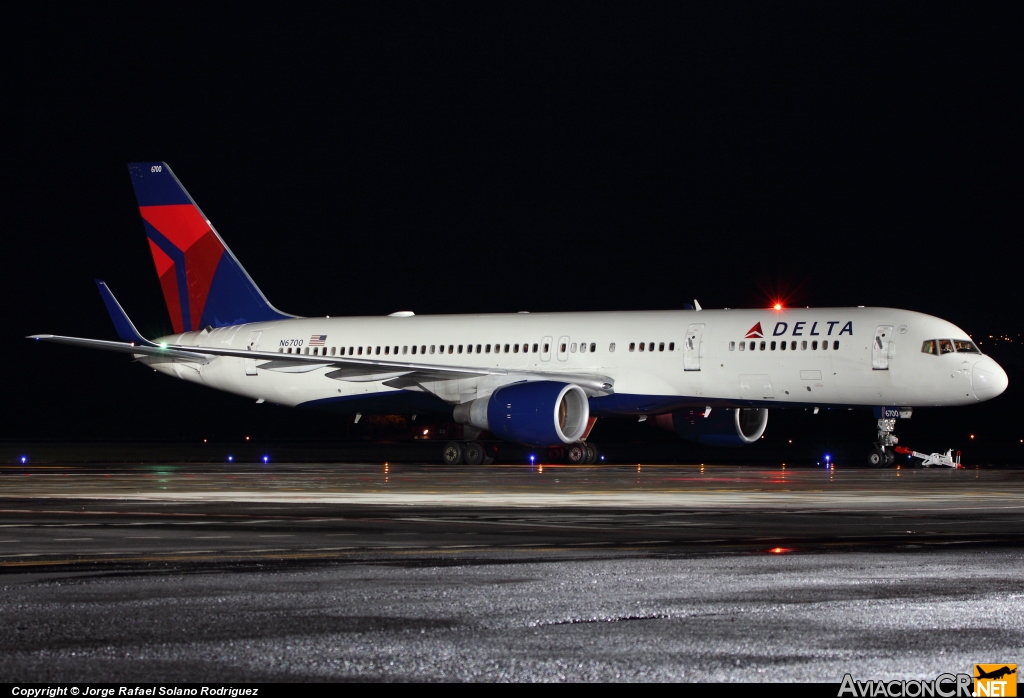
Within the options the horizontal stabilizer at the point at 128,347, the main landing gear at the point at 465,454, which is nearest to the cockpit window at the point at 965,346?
the main landing gear at the point at 465,454

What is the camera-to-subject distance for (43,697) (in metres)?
6.58

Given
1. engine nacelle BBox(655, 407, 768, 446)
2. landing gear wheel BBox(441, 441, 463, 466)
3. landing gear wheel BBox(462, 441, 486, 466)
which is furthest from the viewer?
engine nacelle BBox(655, 407, 768, 446)

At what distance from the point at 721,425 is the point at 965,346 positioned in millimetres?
7236

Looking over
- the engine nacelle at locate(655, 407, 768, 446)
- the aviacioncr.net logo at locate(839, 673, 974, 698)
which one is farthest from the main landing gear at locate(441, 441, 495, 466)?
the aviacioncr.net logo at locate(839, 673, 974, 698)

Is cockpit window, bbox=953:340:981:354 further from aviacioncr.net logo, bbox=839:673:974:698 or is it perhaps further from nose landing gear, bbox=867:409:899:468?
aviacioncr.net logo, bbox=839:673:974:698

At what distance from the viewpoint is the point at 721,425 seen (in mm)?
40281

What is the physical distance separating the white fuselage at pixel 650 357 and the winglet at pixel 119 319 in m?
2.75

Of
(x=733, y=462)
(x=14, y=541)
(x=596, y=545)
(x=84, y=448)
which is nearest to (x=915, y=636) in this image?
(x=596, y=545)

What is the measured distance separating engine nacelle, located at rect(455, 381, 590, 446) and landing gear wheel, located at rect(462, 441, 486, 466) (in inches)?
67.7

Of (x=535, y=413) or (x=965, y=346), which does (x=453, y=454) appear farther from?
(x=965, y=346)

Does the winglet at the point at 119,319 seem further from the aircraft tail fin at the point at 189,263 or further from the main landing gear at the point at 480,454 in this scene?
the main landing gear at the point at 480,454

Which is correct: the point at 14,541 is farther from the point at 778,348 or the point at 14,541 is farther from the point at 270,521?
the point at 778,348

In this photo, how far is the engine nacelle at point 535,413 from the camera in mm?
36156

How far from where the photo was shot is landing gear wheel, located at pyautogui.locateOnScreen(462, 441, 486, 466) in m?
39.8
